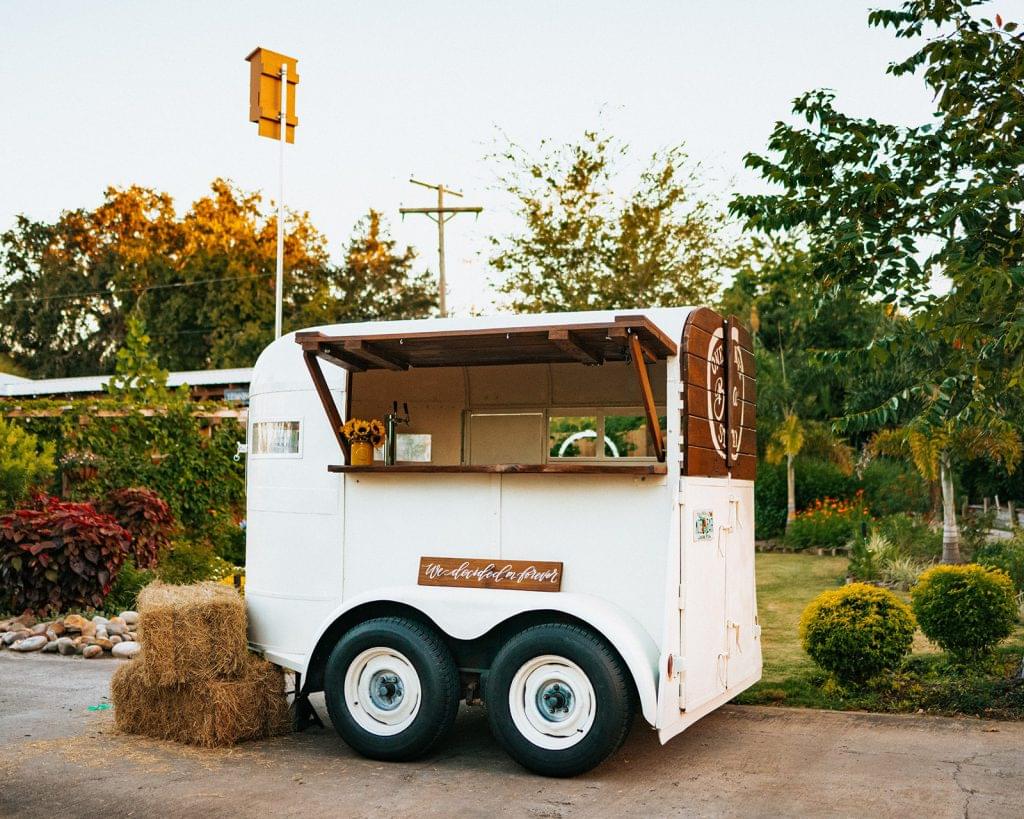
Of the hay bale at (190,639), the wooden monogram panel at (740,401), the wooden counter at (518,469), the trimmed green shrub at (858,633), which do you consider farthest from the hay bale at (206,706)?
the trimmed green shrub at (858,633)

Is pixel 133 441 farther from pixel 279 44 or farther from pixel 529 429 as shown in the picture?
pixel 529 429

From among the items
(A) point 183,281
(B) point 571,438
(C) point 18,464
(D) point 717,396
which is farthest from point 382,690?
(A) point 183,281

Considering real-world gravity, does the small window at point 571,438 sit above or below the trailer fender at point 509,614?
above

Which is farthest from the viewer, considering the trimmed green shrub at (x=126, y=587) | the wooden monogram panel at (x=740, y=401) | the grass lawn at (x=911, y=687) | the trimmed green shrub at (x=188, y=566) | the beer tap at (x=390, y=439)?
the trimmed green shrub at (x=188, y=566)

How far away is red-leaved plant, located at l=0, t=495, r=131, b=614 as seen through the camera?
11258 mm

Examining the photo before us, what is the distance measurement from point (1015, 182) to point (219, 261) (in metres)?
33.4

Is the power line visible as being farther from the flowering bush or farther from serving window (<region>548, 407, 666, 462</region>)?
serving window (<region>548, 407, 666, 462</region>)

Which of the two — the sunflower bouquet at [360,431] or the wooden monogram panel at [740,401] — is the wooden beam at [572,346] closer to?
the wooden monogram panel at [740,401]

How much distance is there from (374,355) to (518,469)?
132 cm

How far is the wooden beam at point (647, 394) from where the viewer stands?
20.0ft

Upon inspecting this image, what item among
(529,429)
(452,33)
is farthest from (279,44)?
(529,429)

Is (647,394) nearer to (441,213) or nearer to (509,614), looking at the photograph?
(509,614)

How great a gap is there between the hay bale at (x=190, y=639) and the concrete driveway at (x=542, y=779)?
46 centimetres

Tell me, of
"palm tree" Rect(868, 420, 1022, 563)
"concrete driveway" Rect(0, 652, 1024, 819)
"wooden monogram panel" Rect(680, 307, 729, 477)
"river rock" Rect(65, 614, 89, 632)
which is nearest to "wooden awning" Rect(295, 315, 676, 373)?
"wooden monogram panel" Rect(680, 307, 729, 477)
